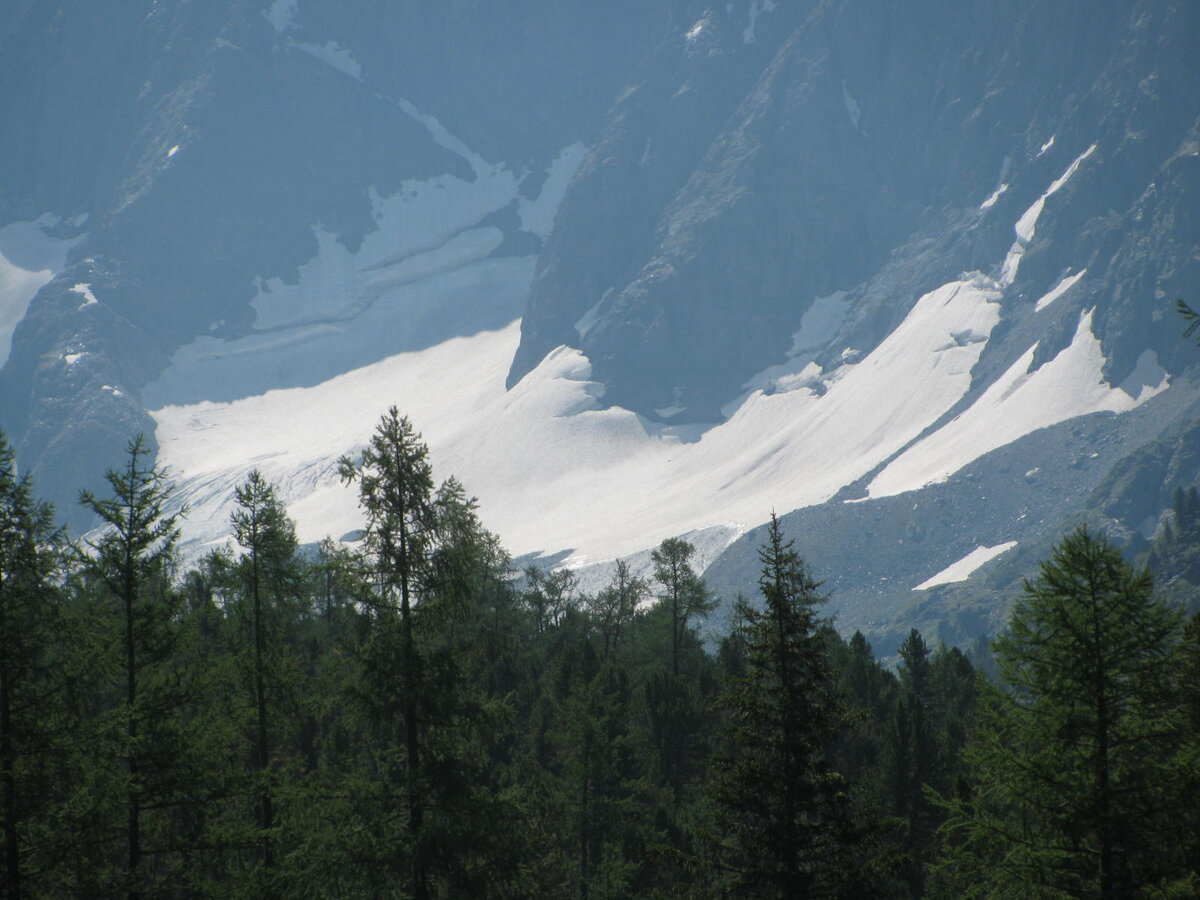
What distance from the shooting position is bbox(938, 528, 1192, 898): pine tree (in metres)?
16.2

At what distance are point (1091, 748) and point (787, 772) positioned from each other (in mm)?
4283

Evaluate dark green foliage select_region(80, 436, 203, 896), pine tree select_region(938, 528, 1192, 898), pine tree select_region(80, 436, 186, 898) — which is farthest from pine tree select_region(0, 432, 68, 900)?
pine tree select_region(938, 528, 1192, 898)

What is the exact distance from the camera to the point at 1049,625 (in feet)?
56.5

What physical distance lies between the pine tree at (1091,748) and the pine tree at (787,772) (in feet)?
6.91

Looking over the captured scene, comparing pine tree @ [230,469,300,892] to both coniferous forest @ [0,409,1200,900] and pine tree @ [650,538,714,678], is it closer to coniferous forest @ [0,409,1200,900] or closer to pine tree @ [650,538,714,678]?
coniferous forest @ [0,409,1200,900]

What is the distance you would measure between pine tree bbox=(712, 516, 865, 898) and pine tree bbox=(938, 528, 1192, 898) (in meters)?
2.11

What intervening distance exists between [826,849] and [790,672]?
262 cm

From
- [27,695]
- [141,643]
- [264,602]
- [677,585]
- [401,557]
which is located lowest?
[27,695]

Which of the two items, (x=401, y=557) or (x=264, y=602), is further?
(x=264, y=602)

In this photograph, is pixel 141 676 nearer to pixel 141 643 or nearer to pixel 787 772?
pixel 141 643

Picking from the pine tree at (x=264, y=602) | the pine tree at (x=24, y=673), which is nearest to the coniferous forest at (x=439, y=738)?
the pine tree at (x=24, y=673)

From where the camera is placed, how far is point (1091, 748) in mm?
16750

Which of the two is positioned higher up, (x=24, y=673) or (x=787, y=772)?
(x=24, y=673)

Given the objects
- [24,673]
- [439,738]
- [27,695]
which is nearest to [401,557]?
[439,738]
